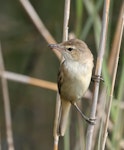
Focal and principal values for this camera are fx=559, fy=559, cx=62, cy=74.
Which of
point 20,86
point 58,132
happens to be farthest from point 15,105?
point 58,132

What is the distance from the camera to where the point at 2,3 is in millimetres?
5219

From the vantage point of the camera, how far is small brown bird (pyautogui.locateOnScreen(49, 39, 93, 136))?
6.86 ft

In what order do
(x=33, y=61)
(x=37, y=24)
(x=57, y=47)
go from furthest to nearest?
1. (x=33, y=61)
2. (x=37, y=24)
3. (x=57, y=47)

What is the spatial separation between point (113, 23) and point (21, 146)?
1.44 metres

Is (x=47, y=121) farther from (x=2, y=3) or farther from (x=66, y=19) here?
(x=66, y=19)

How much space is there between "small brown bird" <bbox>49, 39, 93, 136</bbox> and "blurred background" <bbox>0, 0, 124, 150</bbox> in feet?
4.96

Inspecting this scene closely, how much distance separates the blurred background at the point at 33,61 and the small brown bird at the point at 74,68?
1512 millimetres

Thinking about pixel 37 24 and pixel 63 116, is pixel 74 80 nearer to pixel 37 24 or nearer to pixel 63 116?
pixel 63 116

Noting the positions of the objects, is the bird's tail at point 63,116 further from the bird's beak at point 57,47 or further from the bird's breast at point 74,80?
the bird's beak at point 57,47

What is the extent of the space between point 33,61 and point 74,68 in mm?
2767

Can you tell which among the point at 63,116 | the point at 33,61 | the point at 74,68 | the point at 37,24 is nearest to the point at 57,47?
the point at 74,68

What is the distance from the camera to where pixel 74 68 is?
Result: 211cm

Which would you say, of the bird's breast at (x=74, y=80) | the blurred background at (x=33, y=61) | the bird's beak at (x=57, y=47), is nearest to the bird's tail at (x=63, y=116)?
the bird's breast at (x=74, y=80)

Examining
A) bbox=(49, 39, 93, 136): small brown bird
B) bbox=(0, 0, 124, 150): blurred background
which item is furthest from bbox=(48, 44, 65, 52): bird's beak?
bbox=(0, 0, 124, 150): blurred background
